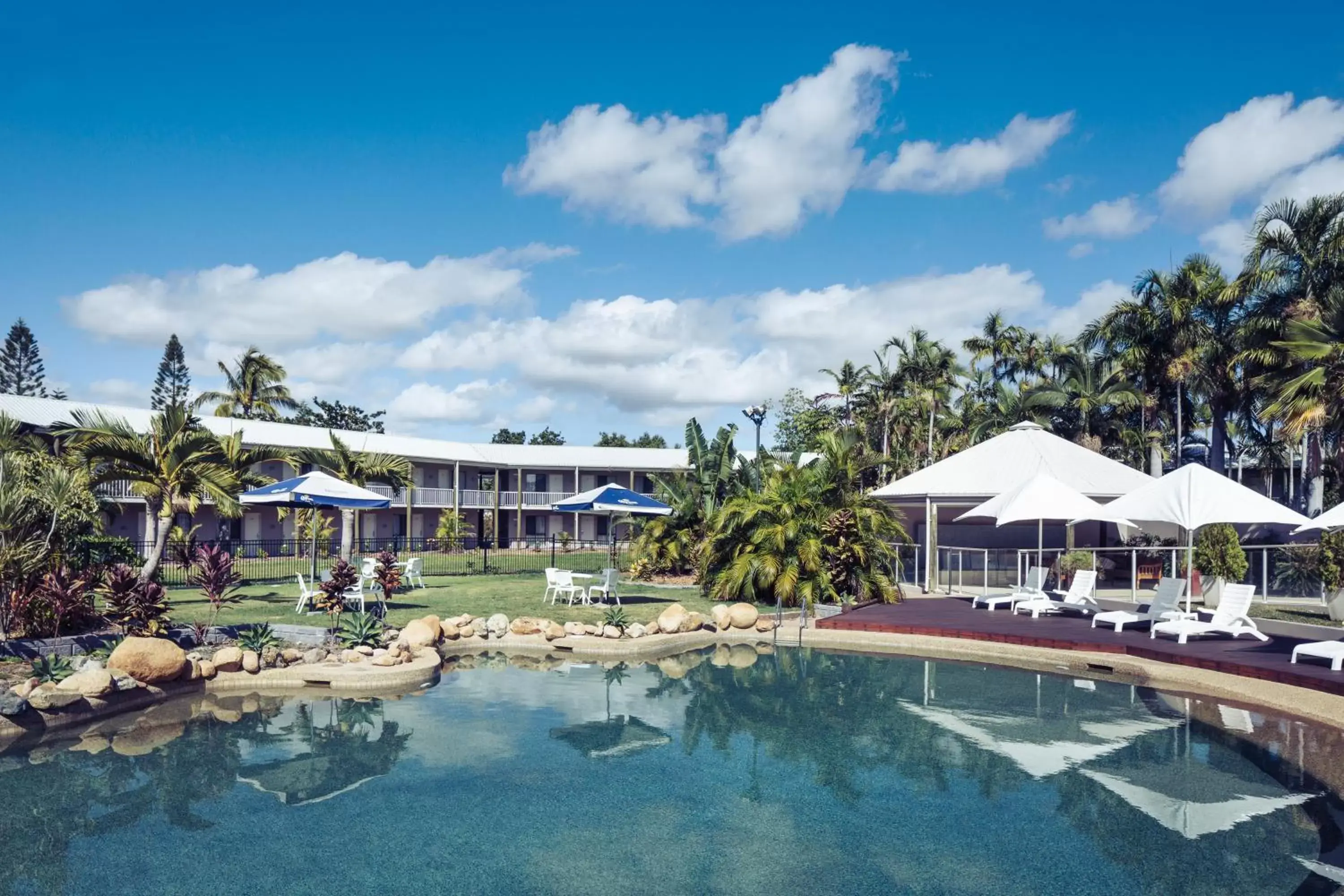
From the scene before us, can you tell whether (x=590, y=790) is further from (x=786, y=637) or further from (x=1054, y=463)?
(x=1054, y=463)

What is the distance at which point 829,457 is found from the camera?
1888 cm

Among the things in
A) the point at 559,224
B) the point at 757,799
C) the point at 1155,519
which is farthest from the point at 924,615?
the point at 559,224

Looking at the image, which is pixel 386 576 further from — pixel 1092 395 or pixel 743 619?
pixel 1092 395

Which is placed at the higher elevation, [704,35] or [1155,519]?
[704,35]

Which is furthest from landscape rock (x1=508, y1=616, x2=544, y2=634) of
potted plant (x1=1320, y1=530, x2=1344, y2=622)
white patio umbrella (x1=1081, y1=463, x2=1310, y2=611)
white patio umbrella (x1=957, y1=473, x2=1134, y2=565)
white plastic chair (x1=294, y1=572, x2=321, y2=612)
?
potted plant (x1=1320, y1=530, x2=1344, y2=622)

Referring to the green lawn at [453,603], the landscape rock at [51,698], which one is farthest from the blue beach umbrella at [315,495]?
the landscape rock at [51,698]

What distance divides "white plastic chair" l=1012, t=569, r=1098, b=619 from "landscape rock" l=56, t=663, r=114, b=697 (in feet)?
48.4

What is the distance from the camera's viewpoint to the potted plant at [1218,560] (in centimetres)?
1617

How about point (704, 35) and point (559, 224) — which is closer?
point (704, 35)

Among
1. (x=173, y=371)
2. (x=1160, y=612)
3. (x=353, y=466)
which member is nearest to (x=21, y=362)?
(x=173, y=371)

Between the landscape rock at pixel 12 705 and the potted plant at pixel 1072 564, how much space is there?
62.3 feet

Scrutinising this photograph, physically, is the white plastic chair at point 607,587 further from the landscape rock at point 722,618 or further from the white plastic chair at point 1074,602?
the white plastic chair at point 1074,602

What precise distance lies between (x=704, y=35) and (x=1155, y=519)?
12385 mm

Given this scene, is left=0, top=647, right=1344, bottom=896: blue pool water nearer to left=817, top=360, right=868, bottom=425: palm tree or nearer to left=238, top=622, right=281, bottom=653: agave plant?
left=238, top=622, right=281, bottom=653: agave plant
